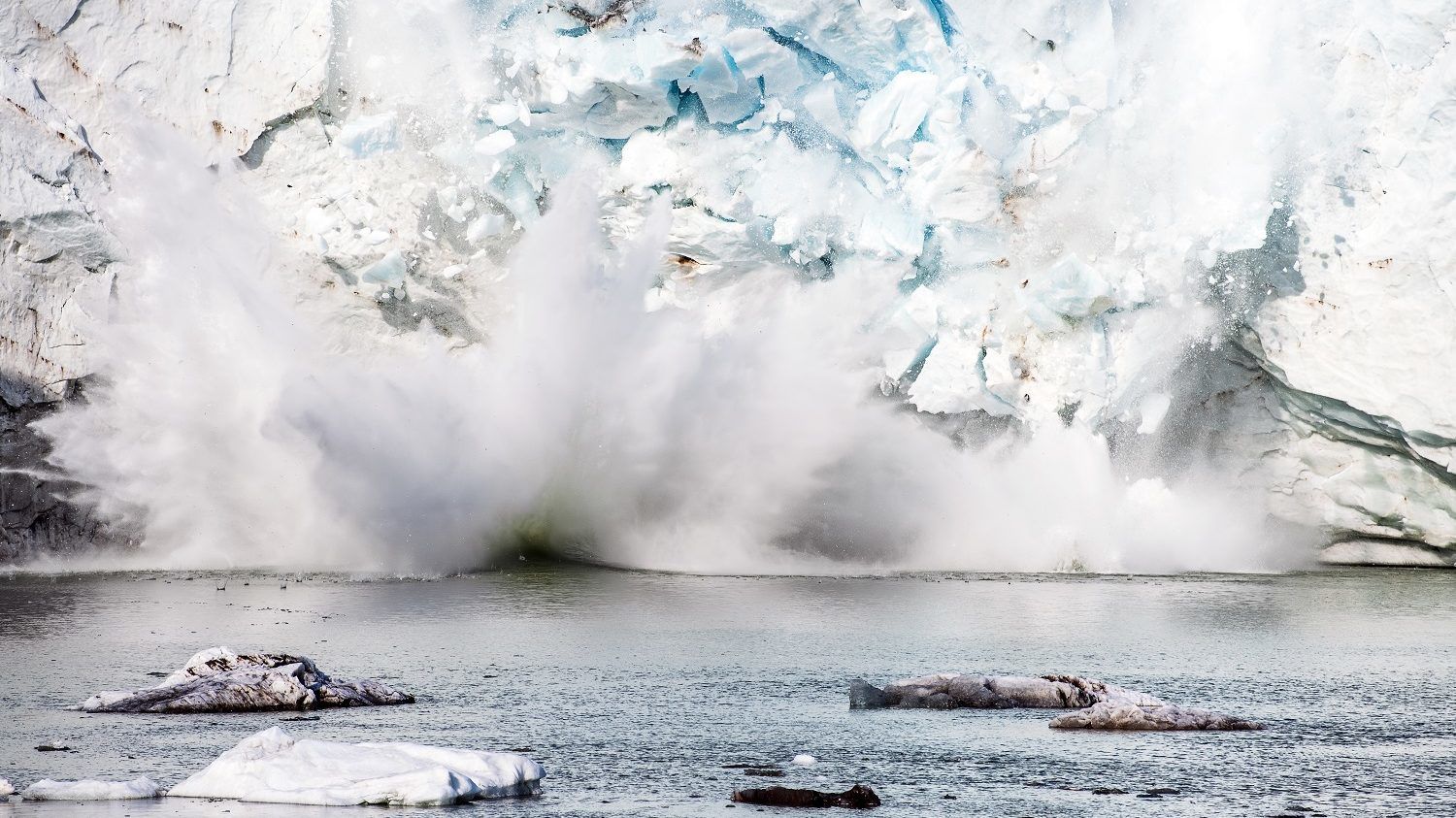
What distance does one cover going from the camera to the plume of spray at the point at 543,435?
12.7 metres

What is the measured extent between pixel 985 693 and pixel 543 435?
7646 millimetres

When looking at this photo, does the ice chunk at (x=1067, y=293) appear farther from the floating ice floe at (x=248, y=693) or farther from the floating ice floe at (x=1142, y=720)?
the floating ice floe at (x=248, y=693)

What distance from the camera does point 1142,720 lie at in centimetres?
532

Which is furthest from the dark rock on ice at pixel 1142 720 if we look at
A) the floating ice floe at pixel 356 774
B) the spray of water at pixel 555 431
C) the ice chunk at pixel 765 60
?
the ice chunk at pixel 765 60

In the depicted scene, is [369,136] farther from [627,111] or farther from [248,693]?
[248,693]

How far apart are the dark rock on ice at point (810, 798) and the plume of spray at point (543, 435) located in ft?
28.7

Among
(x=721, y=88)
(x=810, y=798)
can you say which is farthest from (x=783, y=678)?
(x=721, y=88)

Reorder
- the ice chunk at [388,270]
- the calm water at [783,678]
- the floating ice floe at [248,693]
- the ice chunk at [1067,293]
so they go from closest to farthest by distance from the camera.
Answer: the calm water at [783,678] < the floating ice floe at [248,693] < the ice chunk at [1067,293] < the ice chunk at [388,270]

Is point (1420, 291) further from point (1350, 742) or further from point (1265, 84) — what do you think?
point (1350, 742)

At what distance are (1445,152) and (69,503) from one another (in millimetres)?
11855

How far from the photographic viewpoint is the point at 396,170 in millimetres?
12656

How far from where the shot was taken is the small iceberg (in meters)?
4.01

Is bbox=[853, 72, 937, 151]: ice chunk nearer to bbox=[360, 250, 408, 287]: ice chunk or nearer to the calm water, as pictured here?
the calm water

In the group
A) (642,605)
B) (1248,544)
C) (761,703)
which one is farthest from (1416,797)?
(1248,544)
